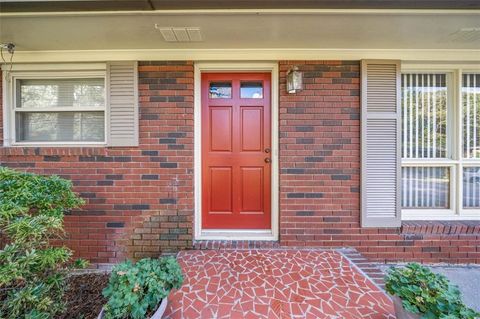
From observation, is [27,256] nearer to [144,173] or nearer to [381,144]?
[144,173]

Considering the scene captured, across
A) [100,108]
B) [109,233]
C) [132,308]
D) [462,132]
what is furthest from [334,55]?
[109,233]

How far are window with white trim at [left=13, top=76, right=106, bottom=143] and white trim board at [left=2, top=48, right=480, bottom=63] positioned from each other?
0.26 metres

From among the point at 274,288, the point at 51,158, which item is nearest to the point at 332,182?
the point at 274,288

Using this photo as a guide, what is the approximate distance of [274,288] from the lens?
2.21 m

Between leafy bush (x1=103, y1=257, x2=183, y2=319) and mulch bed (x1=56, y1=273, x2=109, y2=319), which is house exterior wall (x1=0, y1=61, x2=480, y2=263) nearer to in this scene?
mulch bed (x1=56, y1=273, x2=109, y2=319)

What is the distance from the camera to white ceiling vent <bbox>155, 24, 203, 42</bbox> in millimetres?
2391

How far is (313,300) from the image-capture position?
6.76 ft

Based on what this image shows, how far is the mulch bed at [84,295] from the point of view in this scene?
85.0 inches

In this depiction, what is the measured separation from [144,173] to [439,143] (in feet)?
11.7

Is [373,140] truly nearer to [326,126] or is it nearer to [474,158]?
[326,126]

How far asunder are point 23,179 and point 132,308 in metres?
1.47

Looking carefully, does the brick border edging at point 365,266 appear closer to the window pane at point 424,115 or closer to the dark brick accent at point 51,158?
the window pane at point 424,115

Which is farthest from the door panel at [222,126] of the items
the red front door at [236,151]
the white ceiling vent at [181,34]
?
the white ceiling vent at [181,34]

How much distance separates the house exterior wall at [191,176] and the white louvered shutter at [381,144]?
0.31ft
